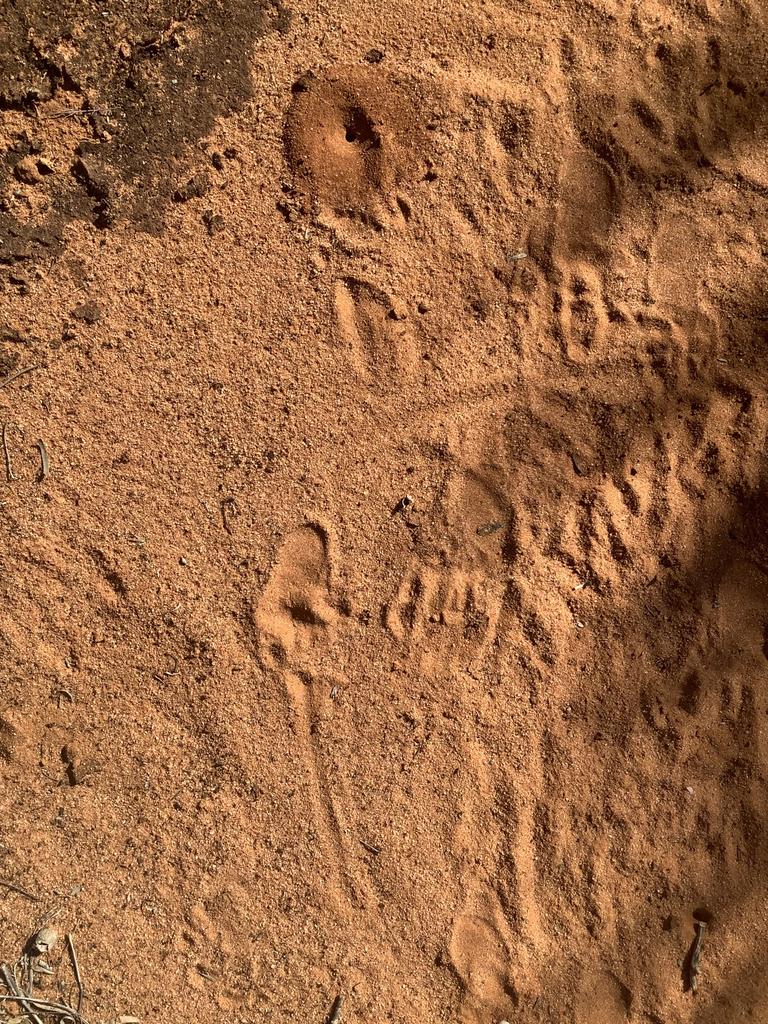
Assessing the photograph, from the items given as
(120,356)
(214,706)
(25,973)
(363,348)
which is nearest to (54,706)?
(214,706)

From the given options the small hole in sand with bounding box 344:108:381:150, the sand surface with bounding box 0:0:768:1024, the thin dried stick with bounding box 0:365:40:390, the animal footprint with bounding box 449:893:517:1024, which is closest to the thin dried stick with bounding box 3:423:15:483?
the sand surface with bounding box 0:0:768:1024

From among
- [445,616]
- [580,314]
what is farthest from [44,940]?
[580,314]

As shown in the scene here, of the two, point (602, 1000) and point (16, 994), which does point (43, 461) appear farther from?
point (602, 1000)

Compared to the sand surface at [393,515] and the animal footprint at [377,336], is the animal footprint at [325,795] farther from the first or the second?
the animal footprint at [377,336]

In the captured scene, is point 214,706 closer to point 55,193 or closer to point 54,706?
point 54,706

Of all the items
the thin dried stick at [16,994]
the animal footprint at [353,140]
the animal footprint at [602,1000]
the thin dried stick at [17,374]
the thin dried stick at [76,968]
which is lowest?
the thin dried stick at [16,994]

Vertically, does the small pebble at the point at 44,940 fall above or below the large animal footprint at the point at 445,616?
below

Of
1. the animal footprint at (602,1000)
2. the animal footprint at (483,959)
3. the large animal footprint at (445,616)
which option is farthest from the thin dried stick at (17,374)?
the animal footprint at (602,1000)
